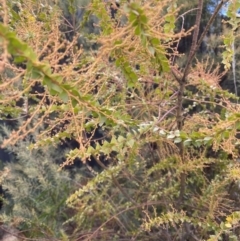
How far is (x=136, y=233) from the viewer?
1.09 m

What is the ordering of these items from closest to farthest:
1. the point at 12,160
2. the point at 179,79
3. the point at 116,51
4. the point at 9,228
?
the point at 116,51 < the point at 179,79 < the point at 9,228 < the point at 12,160

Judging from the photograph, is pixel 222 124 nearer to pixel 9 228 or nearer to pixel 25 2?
pixel 25 2

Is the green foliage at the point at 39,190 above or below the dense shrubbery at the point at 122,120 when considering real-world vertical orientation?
below

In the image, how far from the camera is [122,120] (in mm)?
660

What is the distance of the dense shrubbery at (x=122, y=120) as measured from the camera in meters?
0.53

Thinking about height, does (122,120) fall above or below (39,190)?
above

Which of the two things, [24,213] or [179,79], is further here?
[24,213]

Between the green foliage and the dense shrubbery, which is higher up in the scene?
the dense shrubbery

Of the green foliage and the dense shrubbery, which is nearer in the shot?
the dense shrubbery

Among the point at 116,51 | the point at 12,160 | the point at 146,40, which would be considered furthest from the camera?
the point at 12,160

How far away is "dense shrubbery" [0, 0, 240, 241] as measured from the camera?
0.53 meters

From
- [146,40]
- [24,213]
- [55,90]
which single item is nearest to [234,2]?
[146,40]

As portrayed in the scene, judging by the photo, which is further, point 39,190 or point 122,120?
point 39,190

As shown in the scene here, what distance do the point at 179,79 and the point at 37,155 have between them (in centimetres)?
102
